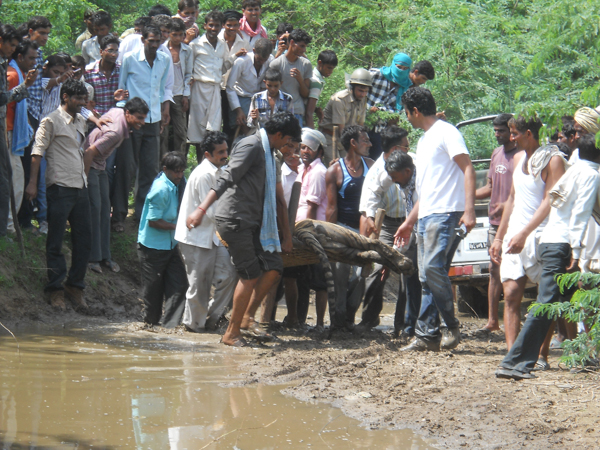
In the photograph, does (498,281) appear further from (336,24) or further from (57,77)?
(336,24)

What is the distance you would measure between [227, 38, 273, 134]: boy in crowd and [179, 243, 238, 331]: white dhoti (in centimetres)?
306

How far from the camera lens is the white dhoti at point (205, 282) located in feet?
24.0

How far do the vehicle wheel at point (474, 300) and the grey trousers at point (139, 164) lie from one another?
4335 mm

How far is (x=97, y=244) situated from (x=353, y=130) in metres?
3.17

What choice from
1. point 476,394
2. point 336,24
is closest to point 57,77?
point 476,394

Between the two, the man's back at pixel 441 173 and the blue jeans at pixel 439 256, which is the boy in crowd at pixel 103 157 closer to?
the man's back at pixel 441 173

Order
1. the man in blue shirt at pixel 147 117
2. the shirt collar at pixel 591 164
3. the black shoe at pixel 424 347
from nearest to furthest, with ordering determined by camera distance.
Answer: the shirt collar at pixel 591 164, the black shoe at pixel 424 347, the man in blue shirt at pixel 147 117

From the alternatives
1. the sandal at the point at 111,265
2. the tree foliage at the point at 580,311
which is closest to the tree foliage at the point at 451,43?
the sandal at the point at 111,265

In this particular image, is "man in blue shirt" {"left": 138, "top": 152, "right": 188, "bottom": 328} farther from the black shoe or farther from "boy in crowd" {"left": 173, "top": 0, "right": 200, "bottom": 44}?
"boy in crowd" {"left": 173, "top": 0, "right": 200, "bottom": 44}

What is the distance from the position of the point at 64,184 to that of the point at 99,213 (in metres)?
0.83

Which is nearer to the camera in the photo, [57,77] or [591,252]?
[591,252]

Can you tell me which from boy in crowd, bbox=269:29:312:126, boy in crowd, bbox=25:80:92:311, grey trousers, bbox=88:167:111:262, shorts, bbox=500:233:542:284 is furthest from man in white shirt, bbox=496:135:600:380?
boy in crowd, bbox=269:29:312:126

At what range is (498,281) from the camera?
294 inches

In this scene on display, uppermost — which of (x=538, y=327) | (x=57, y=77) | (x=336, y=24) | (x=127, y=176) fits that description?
(x=336, y=24)
